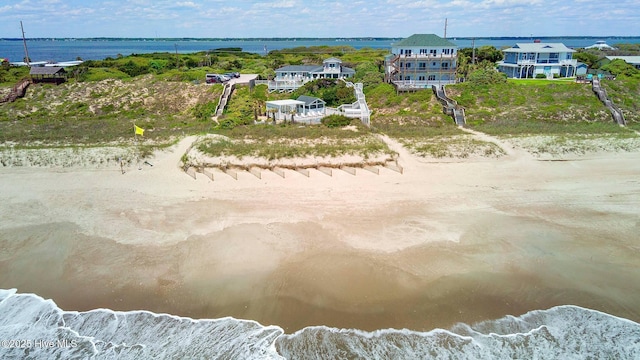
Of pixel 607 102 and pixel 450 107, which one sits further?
pixel 607 102

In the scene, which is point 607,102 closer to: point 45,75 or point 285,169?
point 285,169

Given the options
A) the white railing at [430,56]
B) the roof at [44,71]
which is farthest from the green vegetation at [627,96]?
the roof at [44,71]

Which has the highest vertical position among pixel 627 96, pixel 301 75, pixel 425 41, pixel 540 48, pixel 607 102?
pixel 425 41

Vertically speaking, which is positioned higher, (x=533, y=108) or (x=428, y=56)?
(x=428, y=56)

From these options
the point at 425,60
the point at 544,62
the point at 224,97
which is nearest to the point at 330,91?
the point at 224,97

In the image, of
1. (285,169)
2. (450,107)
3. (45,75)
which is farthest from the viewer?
(45,75)

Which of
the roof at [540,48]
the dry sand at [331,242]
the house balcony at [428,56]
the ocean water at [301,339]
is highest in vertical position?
the roof at [540,48]

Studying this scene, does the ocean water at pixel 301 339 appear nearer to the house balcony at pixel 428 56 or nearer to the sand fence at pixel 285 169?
the sand fence at pixel 285 169

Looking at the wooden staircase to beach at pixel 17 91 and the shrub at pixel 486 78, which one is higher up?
the shrub at pixel 486 78

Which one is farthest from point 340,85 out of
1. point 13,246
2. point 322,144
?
point 13,246
